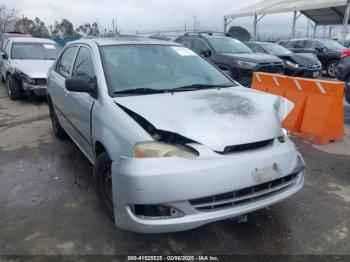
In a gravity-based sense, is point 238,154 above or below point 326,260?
above

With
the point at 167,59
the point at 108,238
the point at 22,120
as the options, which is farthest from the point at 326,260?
the point at 22,120

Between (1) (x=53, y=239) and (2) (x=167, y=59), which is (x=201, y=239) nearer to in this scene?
(1) (x=53, y=239)

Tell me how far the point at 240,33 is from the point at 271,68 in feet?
63.4

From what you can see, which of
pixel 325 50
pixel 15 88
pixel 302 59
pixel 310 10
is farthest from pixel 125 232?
pixel 310 10

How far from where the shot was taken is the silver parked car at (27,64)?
791cm

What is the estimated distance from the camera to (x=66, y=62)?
4594 millimetres

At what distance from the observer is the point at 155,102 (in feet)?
9.46

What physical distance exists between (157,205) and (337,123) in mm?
3955

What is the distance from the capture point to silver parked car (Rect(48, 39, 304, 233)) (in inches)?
90.3

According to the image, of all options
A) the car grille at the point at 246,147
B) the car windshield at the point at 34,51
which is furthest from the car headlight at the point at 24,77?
the car grille at the point at 246,147

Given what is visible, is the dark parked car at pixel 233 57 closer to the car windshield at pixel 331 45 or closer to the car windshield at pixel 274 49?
the car windshield at pixel 274 49

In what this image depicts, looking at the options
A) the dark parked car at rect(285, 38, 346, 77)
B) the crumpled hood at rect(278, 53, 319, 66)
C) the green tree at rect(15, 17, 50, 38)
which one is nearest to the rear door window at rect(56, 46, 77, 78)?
the crumpled hood at rect(278, 53, 319, 66)

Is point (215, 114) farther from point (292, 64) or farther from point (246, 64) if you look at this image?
point (292, 64)

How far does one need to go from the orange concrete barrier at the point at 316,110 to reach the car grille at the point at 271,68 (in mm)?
2675
